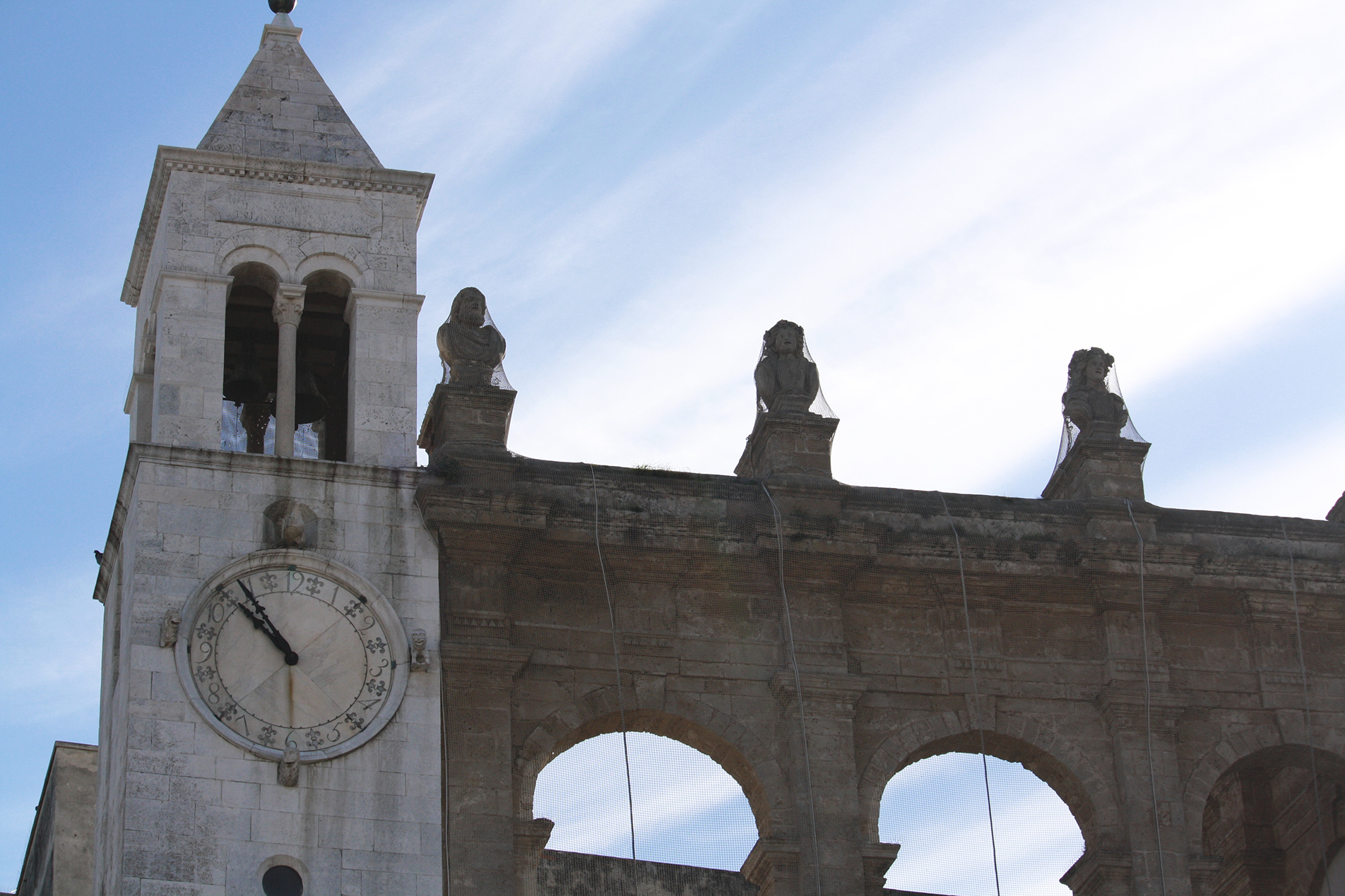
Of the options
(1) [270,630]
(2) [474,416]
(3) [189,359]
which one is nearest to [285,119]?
(3) [189,359]

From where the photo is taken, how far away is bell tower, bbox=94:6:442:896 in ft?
74.2

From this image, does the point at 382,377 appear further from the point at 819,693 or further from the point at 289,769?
the point at 819,693

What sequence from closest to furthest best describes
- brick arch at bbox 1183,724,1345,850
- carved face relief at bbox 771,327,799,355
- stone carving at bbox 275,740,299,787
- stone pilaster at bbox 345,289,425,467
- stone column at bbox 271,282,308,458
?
stone carving at bbox 275,740,299,787 < stone column at bbox 271,282,308,458 < stone pilaster at bbox 345,289,425,467 < brick arch at bbox 1183,724,1345,850 < carved face relief at bbox 771,327,799,355

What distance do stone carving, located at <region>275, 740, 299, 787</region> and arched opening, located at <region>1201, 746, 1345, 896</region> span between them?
392 inches

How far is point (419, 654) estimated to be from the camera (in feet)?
78.4

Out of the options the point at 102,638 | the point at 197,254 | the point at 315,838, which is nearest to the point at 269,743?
the point at 315,838

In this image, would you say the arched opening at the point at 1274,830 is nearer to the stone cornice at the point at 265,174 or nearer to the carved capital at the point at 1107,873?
the carved capital at the point at 1107,873

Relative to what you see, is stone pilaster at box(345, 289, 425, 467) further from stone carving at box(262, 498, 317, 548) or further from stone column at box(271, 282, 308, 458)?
stone carving at box(262, 498, 317, 548)

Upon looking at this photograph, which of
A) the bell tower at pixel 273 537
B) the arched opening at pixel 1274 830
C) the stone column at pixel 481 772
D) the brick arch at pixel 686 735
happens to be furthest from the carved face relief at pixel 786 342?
the arched opening at pixel 1274 830

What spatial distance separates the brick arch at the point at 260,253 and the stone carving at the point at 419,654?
4.13 m

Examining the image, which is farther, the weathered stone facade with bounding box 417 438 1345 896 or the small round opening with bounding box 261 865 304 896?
the weathered stone facade with bounding box 417 438 1345 896

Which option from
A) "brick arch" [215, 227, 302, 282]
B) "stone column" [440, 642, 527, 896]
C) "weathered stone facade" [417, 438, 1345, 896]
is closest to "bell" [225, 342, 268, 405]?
"brick arch" [215, 227, 302, 282]

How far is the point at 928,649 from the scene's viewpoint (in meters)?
25.7

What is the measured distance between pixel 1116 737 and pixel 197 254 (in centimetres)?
1031
